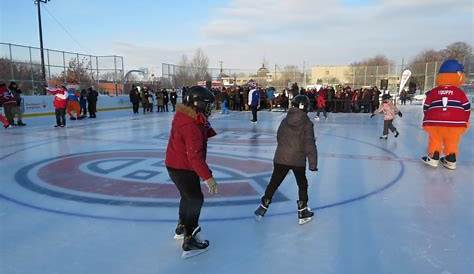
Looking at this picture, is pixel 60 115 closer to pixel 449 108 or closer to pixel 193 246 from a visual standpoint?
pixel 193 246

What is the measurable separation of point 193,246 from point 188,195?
1.35ft

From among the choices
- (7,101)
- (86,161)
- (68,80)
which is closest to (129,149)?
(86,161)

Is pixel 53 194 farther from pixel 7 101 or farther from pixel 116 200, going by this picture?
pixel 7 101

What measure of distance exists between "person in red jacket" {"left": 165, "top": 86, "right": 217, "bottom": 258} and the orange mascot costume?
4602mm

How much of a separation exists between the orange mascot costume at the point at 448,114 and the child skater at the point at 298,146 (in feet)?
11.6

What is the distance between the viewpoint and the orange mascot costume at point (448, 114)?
609cm

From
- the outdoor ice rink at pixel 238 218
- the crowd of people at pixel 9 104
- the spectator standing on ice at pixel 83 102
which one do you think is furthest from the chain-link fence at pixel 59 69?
the outdoor ice rink at pixel 238 218

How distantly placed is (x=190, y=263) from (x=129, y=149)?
545 centimetres

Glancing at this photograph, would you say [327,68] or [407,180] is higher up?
[327,68]

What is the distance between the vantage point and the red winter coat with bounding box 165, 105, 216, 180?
284 centimetres

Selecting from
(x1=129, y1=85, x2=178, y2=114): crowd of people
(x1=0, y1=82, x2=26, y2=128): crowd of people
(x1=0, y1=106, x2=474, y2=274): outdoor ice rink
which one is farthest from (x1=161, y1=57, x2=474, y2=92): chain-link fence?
(x1=0, y1=106, x2=474, y2=274): outdoor ice rink

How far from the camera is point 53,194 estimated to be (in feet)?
15.4

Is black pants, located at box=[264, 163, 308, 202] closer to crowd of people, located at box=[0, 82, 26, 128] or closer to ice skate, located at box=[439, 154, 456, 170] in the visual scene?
ice skate, located at box=[439, 154, 456, 170]

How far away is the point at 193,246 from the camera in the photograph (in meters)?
3.11
